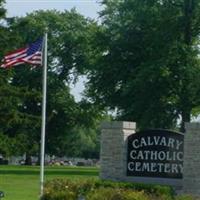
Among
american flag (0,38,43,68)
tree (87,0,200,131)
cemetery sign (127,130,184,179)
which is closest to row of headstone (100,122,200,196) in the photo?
cemetery sign (127,130,184,179)

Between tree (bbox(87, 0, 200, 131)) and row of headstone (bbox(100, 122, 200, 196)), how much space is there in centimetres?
2364

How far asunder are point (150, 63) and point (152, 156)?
25.9 m

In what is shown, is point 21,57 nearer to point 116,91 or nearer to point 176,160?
point 176,160

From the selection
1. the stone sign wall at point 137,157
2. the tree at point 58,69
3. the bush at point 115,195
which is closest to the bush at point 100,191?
the bush at point 115,195

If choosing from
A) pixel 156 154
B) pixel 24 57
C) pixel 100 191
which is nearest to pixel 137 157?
pixel 156 154

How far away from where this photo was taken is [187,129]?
21.9 metres

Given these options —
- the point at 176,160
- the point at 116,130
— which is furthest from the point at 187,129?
the point at 116,130

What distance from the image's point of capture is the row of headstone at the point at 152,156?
21.8 m

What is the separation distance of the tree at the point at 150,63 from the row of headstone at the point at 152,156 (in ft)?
77.6

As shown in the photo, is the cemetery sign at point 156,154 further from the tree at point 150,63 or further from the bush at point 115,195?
the tree at point 150,63

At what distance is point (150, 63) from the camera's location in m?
48.1

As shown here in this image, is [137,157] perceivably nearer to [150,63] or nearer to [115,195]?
[115,195]

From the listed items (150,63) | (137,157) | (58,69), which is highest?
(58,69)

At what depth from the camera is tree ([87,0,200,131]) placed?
157 ft
